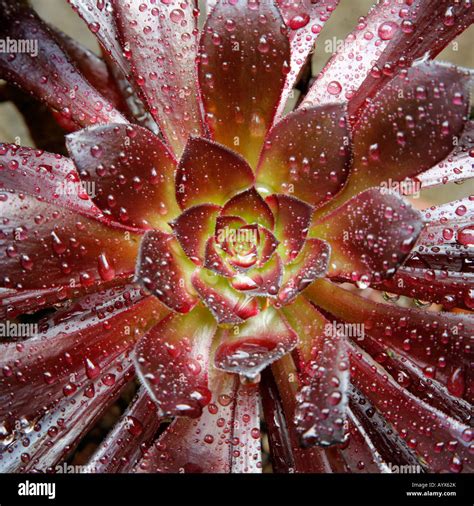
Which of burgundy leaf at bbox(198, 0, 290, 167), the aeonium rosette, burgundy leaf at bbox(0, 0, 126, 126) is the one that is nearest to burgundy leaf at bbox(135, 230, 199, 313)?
the aeonium rosette

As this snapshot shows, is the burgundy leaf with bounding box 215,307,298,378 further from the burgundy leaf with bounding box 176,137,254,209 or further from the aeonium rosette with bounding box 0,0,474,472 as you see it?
the burgundy leaf with bounding box 176,137,254,209

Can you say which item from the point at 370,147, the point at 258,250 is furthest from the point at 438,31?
the point at 258,250

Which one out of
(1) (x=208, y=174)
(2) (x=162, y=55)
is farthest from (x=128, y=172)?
(2) (x=162, y=55)

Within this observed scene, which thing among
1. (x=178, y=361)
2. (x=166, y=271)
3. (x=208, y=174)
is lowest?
(x=178, y=361)

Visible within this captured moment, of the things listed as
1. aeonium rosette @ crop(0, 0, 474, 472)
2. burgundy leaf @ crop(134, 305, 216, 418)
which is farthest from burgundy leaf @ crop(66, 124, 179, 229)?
burgundy leaf @ crop(134, 305, 216, 418)

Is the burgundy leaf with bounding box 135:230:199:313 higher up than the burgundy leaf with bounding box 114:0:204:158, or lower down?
lower down

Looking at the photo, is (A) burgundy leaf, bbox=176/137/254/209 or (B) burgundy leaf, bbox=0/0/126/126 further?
(B) burgundy leaf, bbox=0/0/126/126

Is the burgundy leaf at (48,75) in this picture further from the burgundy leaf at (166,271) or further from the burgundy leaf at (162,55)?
the burgundy leaf at (166,271)

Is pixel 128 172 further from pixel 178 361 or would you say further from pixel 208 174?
pixel 178 361

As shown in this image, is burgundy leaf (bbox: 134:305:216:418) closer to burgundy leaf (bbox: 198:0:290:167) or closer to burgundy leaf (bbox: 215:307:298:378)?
burgundy leaf (bbox: 215:307:298:378)

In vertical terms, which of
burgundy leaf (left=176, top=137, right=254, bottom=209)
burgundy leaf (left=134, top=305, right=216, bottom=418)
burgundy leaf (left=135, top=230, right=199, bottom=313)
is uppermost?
burgundy leaf (left=176, top=137, right=254, bottom=209)
